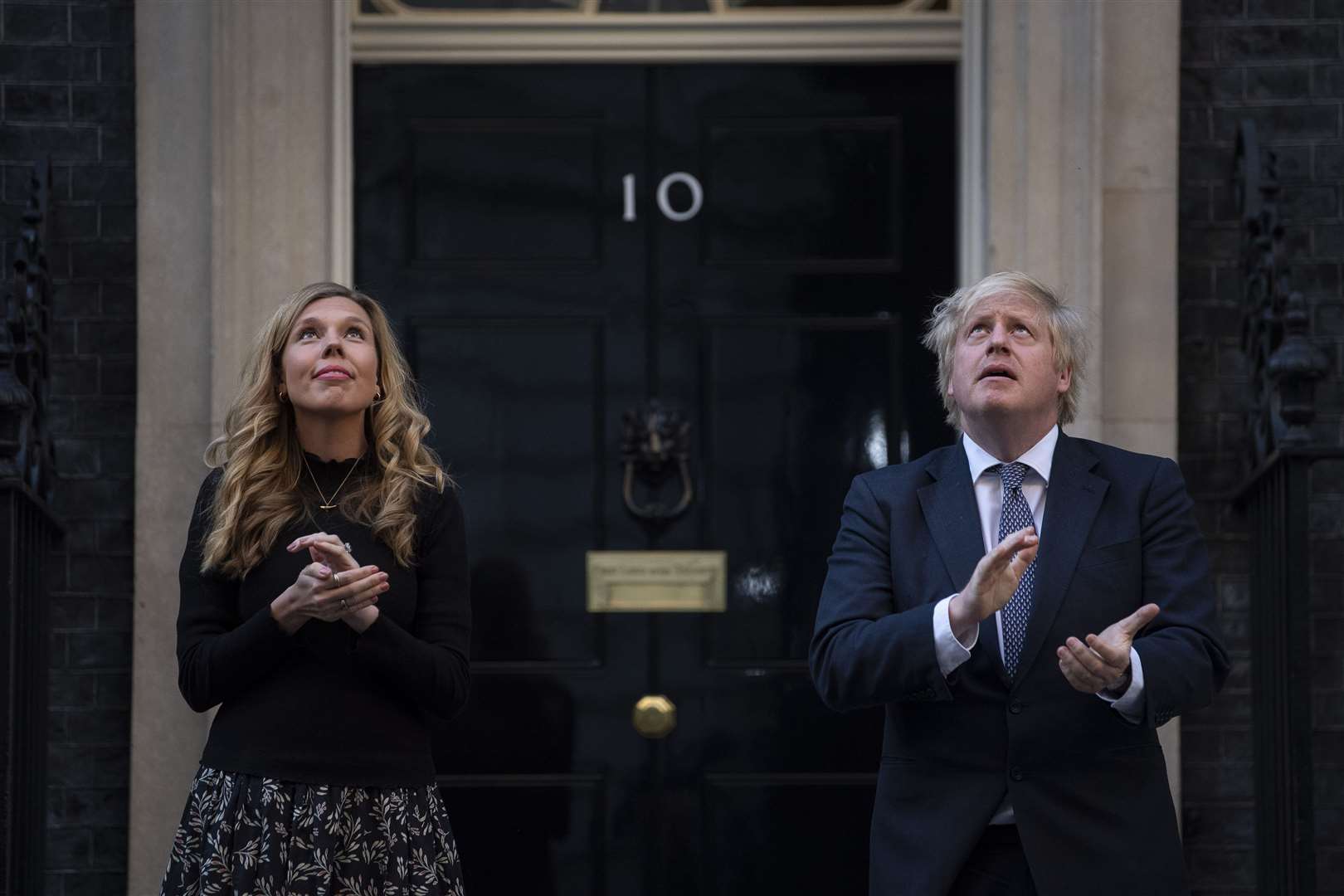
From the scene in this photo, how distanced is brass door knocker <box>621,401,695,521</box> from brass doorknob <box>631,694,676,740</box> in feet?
1.84

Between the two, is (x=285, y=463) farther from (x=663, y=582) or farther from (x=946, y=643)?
(x=663, y=582)

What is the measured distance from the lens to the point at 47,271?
18.5 ft

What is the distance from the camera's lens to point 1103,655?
3.21 metres

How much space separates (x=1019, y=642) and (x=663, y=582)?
8.50 feet

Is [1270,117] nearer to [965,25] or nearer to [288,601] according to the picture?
[965,25]

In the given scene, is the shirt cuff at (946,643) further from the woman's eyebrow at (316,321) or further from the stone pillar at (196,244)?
the stone pillar at (196,244)

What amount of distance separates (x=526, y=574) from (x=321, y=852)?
2461 millimetres

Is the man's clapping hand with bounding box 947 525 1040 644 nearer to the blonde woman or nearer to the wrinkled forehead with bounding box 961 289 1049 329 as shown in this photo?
the wrinkled forehead with bounding box 961 289 1049 329

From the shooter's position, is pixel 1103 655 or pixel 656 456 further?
pixel 656 456

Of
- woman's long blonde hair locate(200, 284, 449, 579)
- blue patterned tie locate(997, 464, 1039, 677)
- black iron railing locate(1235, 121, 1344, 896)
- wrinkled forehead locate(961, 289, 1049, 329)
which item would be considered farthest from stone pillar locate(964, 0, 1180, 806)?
woman's long blonde hair locate(200, 284, 449, 579)

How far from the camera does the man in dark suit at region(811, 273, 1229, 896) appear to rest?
3.36 metres

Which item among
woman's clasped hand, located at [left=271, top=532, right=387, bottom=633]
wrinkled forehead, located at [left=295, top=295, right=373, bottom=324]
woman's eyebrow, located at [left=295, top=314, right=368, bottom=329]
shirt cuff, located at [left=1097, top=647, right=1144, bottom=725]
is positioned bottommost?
shirt cuff, located at [left=1097, top=647, right=1144, bottom=725]

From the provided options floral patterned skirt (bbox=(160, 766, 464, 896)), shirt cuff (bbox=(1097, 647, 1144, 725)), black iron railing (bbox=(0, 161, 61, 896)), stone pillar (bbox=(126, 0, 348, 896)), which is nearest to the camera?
shirt cuff (bbox=(1097, 647, 1144, 725))

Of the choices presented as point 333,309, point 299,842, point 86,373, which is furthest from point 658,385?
point 299,842
